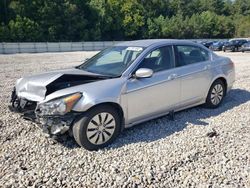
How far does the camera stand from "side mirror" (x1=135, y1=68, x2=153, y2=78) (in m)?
4.47

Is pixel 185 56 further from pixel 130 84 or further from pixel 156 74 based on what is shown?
pixel 130 84

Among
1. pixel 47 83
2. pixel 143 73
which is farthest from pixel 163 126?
pixel 47 83

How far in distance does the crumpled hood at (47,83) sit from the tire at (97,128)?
2.14 feet

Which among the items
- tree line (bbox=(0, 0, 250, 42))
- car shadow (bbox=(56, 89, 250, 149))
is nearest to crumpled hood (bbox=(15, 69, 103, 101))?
car shadow (bbox=(56, 89, 250, 149))

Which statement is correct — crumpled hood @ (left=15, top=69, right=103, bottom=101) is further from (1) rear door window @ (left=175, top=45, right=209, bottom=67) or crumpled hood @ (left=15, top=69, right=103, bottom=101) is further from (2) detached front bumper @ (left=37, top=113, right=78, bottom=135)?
(1) rear door window @ (left=175, top=45, right=209, bottom=67)

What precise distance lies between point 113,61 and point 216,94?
254cm

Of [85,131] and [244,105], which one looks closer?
[85,131]

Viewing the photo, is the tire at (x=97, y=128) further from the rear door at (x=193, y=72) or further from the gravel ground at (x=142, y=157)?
the rear door at (x=193, y=72)

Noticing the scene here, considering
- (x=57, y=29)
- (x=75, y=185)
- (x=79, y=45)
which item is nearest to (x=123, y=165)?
(x=75, y=185)

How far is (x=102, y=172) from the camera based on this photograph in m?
3.59

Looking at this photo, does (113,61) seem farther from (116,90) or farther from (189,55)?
(189,55)

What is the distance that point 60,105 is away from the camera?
3.94 meters

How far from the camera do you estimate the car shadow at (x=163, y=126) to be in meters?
4.52

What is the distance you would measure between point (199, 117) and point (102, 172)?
2.77m
